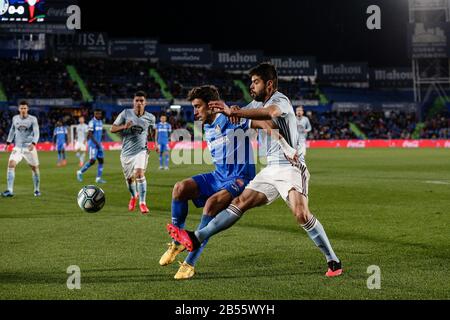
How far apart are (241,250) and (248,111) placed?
267 centimetres

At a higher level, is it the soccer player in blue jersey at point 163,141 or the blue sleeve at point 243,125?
the soccer player in blue jersey at point 163,141

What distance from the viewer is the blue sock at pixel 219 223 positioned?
6.73 m

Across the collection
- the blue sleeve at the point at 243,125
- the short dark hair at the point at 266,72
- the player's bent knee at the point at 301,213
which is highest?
the short dark hair at the point at 266,72

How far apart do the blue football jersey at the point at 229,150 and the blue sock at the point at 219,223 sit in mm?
716

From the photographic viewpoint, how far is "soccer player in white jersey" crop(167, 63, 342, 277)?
22.2ft

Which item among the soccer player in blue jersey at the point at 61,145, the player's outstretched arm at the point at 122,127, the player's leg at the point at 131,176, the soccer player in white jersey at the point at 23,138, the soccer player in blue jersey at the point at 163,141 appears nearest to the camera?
the player's outstretched arm at the point at 122,127

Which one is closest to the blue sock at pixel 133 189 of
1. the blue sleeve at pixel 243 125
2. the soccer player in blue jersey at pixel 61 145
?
the blue sleeve at pixel 243 125

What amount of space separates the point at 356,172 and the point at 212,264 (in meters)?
17.1

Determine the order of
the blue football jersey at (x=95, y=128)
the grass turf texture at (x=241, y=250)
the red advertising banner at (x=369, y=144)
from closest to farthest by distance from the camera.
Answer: the grass turf texture at (x=241, y=250) < the blue football jersey at (x=95, y=128) < the red advertising banner at (x=369, y=144)

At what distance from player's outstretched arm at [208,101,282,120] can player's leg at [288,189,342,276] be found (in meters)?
0.89

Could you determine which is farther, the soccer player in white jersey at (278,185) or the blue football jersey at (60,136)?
the blue football jersey at (60,136)

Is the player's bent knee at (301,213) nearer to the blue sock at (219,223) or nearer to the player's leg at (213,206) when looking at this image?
the blue sock at (219,223)
